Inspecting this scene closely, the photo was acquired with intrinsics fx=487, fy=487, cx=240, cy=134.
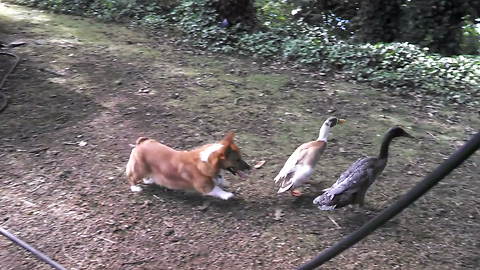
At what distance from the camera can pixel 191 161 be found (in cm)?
352

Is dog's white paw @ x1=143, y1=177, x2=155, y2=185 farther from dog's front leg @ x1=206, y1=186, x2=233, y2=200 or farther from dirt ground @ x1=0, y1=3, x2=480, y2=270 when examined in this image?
dog's front leg @ x1=206, y1=186, x2=233, y2=200

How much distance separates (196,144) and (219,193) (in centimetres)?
102

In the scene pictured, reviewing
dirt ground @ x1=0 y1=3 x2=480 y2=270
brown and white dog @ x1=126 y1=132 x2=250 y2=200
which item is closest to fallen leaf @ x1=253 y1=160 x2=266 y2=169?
dirt ground @ x1=0 y1=3 x2=480 y2=270

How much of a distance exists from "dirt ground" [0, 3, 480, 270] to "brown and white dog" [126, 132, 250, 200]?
0.14m

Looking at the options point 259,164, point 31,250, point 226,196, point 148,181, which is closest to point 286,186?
point 226,196

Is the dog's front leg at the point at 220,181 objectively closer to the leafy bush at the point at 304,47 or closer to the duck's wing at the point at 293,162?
the duck's wing at the point at 293,162

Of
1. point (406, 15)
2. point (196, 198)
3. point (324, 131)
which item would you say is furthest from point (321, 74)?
point (196, 198)

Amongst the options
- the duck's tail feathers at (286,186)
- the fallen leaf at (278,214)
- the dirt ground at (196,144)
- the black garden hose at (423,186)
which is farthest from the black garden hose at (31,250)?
the black garden hose at (423,186)

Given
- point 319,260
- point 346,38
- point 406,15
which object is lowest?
point 346,38

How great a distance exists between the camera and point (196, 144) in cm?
457

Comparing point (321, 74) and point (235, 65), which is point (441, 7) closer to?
point (321, 74)

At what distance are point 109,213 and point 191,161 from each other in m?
0.71

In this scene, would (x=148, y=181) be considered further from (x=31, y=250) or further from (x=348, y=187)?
(x=348, y=187)

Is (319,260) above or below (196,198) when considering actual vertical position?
above
